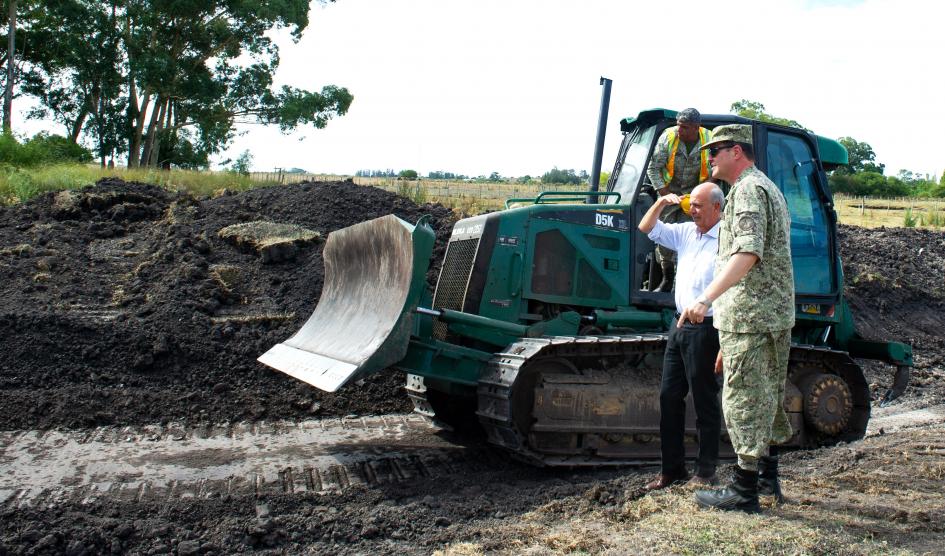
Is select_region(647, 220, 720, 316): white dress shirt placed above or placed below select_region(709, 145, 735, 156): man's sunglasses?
below

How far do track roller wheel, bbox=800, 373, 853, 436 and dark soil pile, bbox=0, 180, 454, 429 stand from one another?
12.8 feet

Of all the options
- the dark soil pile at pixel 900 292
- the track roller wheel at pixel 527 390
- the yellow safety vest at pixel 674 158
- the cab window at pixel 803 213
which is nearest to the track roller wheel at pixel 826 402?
the cab window at pixel 803 213

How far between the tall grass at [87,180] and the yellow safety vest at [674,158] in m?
12.0

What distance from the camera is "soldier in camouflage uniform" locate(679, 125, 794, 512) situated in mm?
4227

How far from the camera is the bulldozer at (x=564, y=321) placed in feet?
20.3

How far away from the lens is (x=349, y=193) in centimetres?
1445

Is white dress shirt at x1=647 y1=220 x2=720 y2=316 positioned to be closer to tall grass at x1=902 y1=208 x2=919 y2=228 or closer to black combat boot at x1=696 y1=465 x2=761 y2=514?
black combat boot at x1=696 y1=465 x2=761 y2=514

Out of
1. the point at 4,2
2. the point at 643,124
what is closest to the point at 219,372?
the point at 643,124

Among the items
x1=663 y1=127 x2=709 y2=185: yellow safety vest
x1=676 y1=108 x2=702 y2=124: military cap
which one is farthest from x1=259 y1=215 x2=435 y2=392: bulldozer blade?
x1=676 y1=108 x2=702 y2=124: military cap

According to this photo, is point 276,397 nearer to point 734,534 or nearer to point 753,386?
point 753,386

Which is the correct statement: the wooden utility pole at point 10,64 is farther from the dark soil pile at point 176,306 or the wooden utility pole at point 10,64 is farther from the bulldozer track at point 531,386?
the bulldozer track at point 531,386

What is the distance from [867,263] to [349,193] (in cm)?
1055

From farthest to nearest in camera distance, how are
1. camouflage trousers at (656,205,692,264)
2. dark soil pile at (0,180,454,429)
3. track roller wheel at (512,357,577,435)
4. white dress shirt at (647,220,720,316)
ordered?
dark soil pile at (0,180,454,429) → camouflage trousers at (656,205,692,264) → track roller wheel at (512,357,577,435) → white dress shirt at (647,220,720,316)

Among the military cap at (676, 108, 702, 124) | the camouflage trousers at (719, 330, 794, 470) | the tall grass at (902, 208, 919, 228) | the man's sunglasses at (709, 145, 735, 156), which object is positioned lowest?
the camouflage trousers at (719, 330, 794, 470)
